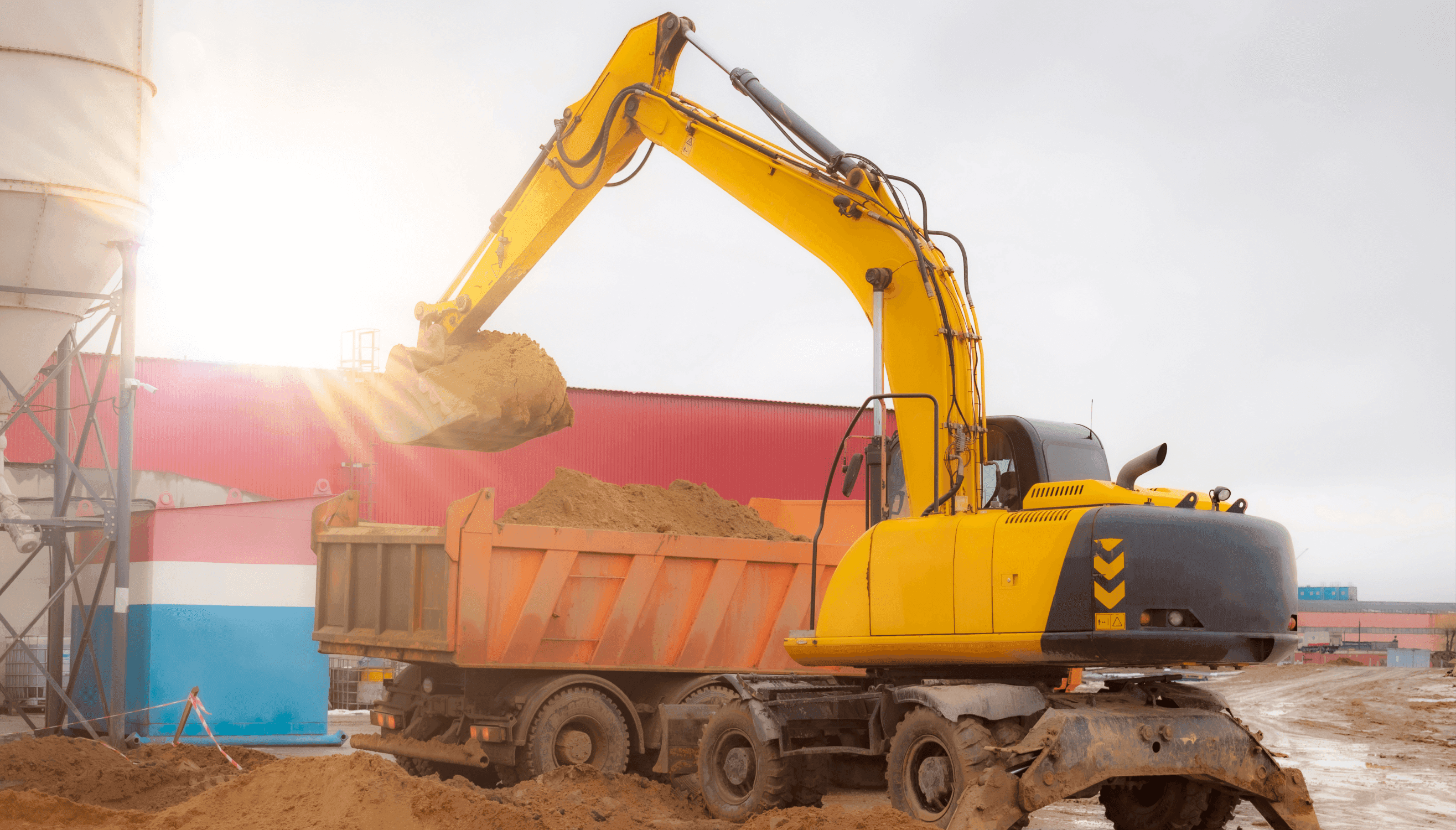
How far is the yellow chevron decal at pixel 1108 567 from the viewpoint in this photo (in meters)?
6.73

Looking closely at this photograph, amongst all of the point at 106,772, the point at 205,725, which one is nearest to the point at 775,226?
the point at 106,772

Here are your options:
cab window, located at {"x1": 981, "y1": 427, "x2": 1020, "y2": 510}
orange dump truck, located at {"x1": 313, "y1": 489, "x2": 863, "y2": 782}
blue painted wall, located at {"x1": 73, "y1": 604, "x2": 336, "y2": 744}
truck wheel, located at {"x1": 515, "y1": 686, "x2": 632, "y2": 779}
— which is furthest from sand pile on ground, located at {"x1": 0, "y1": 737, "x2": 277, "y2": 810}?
cab window, located at {"x1": 981, "y1": 427, "x2": 1020, "y2": 510}

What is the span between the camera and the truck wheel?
997cm

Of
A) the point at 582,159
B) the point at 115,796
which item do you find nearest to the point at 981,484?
the point at 582,159

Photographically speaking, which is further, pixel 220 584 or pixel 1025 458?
pixel 220 584

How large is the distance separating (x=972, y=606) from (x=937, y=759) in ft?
2.88

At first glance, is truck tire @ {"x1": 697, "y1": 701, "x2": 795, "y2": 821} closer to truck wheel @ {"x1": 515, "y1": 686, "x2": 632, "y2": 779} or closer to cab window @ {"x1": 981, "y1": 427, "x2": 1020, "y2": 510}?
truck wheel @ {"x1": 515, "y1": 686, "x2": 632, "y2": 779}

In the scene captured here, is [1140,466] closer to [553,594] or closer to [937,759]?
[937,759]

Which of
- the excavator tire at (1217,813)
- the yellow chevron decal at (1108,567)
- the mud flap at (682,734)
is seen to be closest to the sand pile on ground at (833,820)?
the yellow chevron decal at (1108,567)

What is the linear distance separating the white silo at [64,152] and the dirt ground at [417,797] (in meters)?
4.72

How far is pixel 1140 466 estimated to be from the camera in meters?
7.40

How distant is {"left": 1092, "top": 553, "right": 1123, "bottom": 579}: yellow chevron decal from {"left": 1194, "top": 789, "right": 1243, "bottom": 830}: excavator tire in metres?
2.47

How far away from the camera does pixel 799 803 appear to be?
8.34 meters

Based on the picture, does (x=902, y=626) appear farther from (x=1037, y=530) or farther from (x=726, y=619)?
(x=726, y=619)
